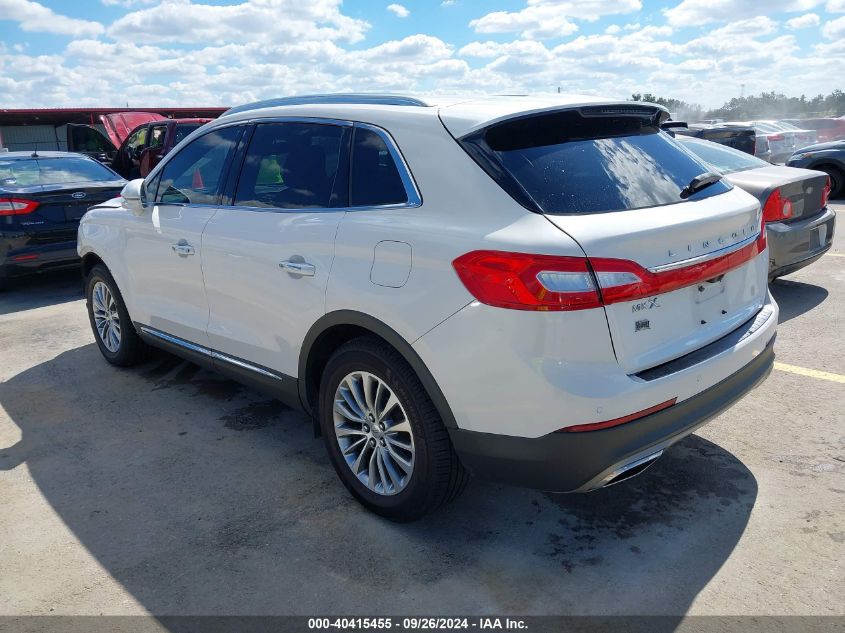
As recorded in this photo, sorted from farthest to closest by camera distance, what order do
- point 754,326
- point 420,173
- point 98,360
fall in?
1. point 98,360
2. point 754,326
3. point 420,173

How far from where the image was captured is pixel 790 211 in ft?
20.2

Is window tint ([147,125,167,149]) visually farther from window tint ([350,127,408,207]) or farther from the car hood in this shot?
window tint ([350,127,408,207])

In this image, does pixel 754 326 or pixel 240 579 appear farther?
pixel 754 326

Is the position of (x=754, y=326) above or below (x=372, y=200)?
below

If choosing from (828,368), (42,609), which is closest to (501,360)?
(42,609)

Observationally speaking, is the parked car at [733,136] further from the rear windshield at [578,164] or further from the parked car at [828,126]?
the parked car at [828,126]

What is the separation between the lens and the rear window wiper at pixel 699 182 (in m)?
3.12

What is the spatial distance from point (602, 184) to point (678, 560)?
154 cm

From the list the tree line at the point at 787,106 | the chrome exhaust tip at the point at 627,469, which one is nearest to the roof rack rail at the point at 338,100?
the chrome exhaust tip at the point at 627,469

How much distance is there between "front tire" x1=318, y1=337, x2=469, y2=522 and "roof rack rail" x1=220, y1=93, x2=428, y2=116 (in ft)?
3.62

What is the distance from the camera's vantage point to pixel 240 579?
2.92m

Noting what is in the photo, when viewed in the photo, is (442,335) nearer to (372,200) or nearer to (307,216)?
(372,200)

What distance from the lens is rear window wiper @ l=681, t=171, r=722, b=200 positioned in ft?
10.2

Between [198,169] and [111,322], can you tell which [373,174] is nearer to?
[198,169]
